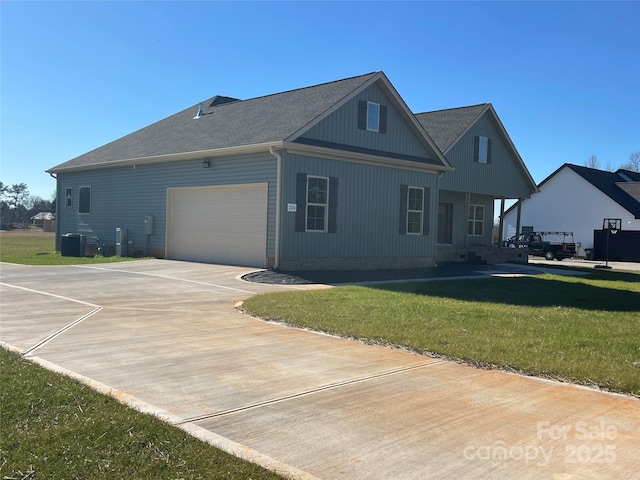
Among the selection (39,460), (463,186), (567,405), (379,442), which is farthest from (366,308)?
(463,186)

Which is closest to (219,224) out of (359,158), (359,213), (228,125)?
(228,125)

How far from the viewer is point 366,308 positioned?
9789 mm

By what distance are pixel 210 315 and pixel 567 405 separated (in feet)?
19.3

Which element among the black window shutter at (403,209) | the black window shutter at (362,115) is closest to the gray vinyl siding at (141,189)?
the black window shutter at (362,115)

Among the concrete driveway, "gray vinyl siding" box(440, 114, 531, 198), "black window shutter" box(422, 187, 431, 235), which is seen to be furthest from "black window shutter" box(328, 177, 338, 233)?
the concrete driveway

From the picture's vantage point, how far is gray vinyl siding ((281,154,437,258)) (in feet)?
53.3

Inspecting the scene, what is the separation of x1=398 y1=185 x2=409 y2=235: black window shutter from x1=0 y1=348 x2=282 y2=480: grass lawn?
50.5 feet

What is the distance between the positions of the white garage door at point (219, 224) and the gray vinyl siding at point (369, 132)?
2605mm

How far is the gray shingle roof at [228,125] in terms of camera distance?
17.2 metres

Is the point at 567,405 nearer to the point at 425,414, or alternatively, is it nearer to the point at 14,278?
the point at 425,414

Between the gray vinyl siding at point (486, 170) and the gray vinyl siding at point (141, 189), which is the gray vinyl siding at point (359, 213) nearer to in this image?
the gray vinyl siding at point (141, 189)

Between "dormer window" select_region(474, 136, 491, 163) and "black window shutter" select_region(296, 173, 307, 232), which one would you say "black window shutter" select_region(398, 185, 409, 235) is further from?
"dormer window" select_region(474, 136, 491, 163)

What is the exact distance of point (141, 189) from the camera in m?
21.2

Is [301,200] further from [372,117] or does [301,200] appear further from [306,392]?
[306,392]
